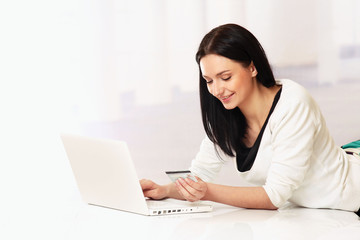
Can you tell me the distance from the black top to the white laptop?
0.18 m

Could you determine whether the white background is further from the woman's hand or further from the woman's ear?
the woman's ear

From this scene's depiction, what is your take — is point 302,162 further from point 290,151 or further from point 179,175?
point 179,175

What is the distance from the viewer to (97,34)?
13.1 ft

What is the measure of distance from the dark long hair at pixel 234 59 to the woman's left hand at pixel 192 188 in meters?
0.29

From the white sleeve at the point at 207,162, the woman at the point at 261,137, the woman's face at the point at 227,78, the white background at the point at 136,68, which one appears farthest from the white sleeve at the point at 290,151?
the white background at the point at 136,68

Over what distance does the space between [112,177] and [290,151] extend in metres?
0.56

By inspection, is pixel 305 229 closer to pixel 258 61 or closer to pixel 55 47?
pixel 258 61

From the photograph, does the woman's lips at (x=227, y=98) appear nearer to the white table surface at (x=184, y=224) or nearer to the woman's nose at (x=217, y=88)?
the woman's nose at (x=217, y=88)

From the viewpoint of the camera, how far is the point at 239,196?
1.88 metres

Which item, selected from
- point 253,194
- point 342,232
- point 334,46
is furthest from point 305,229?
point 334,46

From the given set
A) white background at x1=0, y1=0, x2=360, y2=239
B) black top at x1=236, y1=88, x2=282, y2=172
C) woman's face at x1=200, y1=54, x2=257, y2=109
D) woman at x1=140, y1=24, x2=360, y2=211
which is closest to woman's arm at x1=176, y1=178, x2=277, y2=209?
woman at x1=140, y1=24, x2=360, y2=211

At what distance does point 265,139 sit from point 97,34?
2.31m

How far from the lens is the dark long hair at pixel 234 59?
1.91 metres

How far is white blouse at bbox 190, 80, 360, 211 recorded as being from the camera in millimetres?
1837
